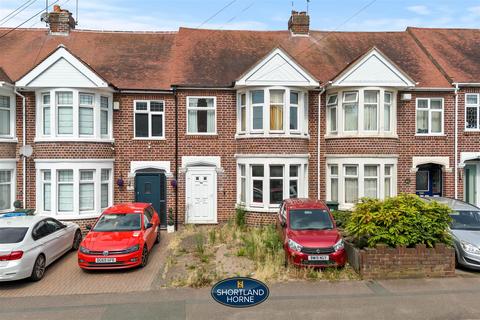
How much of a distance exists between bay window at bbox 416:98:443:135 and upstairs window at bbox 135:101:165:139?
35.6ft

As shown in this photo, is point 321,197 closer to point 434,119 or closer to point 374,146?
point 374,146

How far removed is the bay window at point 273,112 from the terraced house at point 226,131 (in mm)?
42

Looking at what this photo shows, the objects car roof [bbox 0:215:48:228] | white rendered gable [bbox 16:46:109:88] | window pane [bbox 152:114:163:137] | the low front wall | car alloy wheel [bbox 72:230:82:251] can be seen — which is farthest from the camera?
window pane [bbox 152:114:163:137]

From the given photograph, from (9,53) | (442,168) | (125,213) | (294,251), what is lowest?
(294,251)

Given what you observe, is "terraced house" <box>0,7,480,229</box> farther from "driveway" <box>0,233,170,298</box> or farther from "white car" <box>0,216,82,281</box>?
"driveway" <box>0,233,170,298</box>

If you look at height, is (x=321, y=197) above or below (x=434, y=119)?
below

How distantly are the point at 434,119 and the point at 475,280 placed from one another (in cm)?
873

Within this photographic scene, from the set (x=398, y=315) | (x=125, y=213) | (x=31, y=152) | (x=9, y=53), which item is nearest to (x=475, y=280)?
(x=398, y=315)

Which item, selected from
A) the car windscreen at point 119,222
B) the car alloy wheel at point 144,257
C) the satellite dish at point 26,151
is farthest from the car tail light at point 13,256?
the satellite dish at point 26,151

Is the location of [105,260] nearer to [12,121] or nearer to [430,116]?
[12,121]

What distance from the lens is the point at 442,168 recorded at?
630 inches

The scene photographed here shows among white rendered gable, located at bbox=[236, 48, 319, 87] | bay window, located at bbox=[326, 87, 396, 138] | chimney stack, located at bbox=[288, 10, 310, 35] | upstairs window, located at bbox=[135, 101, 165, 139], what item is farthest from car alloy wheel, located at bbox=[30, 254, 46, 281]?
chimney stack, located at bbox=[288, 10, 310, 35]

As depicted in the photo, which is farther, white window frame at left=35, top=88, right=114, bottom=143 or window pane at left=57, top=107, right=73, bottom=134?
window pane at left=57, top=107, right=73, bottom=134

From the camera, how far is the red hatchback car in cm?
961
